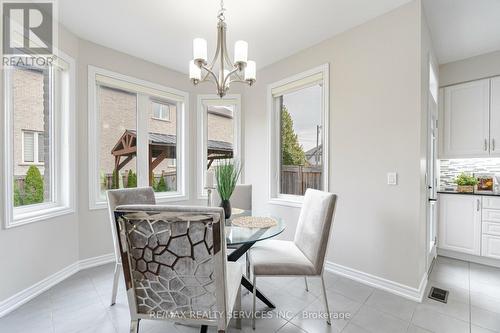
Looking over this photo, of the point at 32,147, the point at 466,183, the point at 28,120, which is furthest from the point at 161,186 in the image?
the point at 466,183

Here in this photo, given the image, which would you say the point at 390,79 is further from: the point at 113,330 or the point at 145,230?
the point at 113,330

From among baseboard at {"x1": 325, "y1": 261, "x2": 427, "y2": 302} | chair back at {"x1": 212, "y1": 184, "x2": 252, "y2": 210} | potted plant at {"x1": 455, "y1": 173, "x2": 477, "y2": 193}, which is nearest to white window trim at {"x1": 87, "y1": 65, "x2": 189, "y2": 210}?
chair back at {"x1": 212, "y1": 184, "x2": 252, "y2": 210}

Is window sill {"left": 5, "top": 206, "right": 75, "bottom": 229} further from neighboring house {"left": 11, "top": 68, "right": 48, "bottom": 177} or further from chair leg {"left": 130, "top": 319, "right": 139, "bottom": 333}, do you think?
chair leg {"left": 130, "top": 319, "right": 139, "bottom": 333}

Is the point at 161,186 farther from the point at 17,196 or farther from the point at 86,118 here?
the point at 17,196

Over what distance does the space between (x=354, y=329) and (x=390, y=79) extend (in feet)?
6.88

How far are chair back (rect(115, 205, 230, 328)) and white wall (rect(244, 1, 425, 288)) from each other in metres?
1.74

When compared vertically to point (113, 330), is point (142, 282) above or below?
above

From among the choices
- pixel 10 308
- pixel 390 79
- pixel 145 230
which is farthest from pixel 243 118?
pixel 10 308

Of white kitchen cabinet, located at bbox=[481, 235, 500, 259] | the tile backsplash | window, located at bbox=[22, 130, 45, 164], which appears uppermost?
window, located at bbox=[22, 130, 45, 164]

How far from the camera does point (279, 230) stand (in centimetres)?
175

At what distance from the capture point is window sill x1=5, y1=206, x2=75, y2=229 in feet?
6.21

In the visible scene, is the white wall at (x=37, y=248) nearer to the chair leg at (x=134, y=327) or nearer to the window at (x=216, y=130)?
the chair leg at (x=134, y=327)

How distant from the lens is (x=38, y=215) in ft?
6.82

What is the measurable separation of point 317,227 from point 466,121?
277cm
